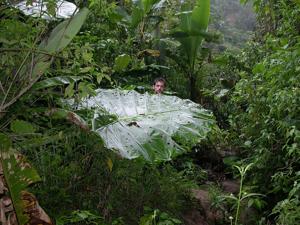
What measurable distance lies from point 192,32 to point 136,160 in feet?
10.0

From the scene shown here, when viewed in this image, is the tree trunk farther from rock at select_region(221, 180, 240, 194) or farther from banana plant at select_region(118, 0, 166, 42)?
rock at select_region(221, 180, 240, 194)

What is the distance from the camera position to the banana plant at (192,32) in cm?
538

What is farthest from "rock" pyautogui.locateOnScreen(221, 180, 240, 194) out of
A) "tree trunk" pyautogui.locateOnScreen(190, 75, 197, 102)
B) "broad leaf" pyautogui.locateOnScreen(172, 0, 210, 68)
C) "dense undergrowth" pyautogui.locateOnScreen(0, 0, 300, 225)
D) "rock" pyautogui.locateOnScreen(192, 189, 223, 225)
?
"broad leaf" pyautogui.locateOnScreen(172, 0, 210, 68)

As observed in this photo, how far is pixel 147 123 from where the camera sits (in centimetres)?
321

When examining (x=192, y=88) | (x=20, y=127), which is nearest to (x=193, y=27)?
(x=192, y=88)

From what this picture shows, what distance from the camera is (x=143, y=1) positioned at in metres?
5.38

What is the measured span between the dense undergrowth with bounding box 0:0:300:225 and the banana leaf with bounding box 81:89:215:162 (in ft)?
0.38

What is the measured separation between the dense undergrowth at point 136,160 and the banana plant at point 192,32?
0.11 feet

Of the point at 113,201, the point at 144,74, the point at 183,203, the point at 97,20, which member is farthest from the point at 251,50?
A: the point at 113,201

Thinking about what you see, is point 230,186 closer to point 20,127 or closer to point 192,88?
point 192,88

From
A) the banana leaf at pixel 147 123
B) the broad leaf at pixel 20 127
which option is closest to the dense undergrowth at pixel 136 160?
the broad leaf at pixel 20 127

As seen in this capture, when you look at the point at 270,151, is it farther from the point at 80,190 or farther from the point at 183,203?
the point at 80,190

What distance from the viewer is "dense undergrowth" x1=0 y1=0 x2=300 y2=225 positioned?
2.44 metres

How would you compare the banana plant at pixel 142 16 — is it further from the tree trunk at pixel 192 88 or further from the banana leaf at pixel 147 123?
the banana leaf at pixel 147 123
